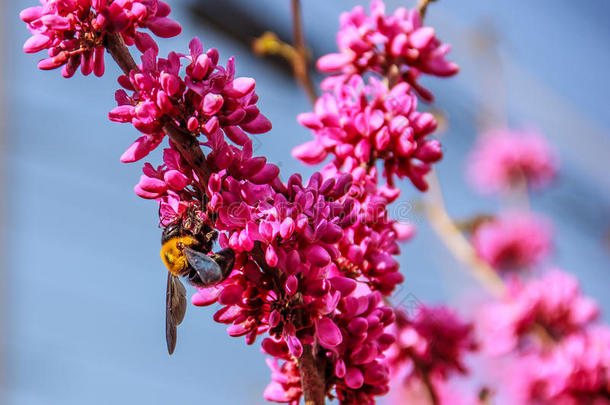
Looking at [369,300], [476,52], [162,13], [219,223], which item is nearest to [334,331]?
[369,300]

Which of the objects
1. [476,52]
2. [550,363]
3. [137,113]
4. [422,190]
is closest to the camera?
[137,113]

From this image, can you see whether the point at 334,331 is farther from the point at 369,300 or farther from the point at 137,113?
the point at 137,113

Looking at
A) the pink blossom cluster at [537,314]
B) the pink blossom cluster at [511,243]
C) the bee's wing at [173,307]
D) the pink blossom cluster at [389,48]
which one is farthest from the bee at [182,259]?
the pink blossom cluster at [511,243]

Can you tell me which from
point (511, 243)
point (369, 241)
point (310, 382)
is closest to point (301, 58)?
point (369, 241)

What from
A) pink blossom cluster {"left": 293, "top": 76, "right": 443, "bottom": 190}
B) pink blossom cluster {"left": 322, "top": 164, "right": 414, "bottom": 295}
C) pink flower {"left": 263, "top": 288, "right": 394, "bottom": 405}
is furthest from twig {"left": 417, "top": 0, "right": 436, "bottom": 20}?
pink flower {"left": 263, "top": 288, "right": 394, "bottom": 405}

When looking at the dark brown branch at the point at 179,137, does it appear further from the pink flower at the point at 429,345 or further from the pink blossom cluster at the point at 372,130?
the pink flower at the point at 429,345
